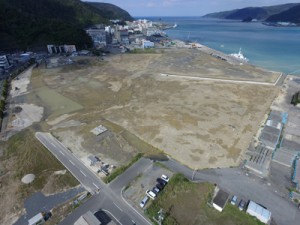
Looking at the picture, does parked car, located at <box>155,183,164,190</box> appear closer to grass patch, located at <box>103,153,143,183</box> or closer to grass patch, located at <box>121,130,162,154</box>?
grass patch, located at <box>103,153,143,183</box>

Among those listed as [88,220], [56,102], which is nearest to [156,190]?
[88,220]

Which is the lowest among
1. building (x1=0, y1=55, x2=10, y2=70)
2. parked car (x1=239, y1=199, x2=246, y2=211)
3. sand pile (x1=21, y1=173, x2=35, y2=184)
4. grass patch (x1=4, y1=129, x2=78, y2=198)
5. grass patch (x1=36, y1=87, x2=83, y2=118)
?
sand pile (x1=21, y1=173, x2=35, y2=184)

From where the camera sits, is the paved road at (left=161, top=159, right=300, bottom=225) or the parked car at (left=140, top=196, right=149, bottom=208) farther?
the parked car at (left=140, top=196, right=149, bottom=208)

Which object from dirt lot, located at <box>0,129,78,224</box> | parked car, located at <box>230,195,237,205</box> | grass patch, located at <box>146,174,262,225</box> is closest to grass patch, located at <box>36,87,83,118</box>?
Result: dirt lot, located at <box>0,129,78,224</box>

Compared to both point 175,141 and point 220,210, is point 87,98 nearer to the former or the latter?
point 175,141

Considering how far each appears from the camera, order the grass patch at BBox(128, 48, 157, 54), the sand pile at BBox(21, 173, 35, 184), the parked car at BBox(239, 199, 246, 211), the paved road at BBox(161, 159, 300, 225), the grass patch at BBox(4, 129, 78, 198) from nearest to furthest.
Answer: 1. the paved road at BBox(161, 159, 300, 225)
2. the parked car at BBox(239, 199, 246, 211)
3. the grass patch at BBox(4, 129, 78, 198)
4. the sand pile at BBox(21, 173, 35, 184)
5. the grass patch at BBox(128, 48, 157, 54)

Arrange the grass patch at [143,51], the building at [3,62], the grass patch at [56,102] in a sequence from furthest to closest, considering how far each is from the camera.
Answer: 1. the grass patch at [143,51]
2. the building at [3,62]
3. the grass patch at [56,102]

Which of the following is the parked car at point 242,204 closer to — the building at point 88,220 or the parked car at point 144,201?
the parked car at point 144,201

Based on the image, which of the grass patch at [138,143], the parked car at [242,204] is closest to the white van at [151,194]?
the grass patch at [138,143]

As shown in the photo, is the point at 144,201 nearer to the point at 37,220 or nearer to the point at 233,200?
the point at 233,200
